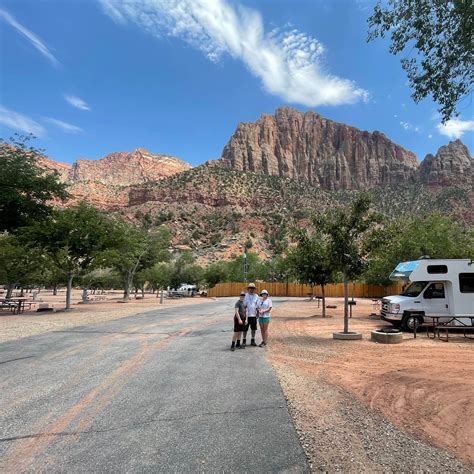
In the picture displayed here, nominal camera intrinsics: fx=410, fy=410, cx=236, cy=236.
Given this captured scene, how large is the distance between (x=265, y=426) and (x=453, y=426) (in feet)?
8.69

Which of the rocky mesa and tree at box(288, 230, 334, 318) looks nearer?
tree at box(288, 230, 334, 318)

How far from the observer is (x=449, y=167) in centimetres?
14038

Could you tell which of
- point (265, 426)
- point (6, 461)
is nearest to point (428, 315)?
point (265, 426)

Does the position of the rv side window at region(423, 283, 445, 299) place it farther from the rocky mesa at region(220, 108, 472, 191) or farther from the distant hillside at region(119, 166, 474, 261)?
the rocky mesa at region(220, 108, 472, 191)

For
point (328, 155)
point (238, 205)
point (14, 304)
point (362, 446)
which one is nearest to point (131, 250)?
point (14, 304)

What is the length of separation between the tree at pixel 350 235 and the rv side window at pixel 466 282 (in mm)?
4569

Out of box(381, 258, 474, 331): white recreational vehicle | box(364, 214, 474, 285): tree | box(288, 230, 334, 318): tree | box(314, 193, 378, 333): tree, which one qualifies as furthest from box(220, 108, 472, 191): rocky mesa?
box(314, 193, 378, 333): tree

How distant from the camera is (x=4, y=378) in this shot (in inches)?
295

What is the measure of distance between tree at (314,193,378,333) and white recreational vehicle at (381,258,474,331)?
3.17 meters

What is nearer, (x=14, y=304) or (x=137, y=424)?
(x=137, y=424)

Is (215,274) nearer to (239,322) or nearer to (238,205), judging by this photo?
(238,205)

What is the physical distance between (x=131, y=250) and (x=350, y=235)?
1115 inches

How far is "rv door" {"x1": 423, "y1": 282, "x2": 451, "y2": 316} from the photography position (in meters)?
16.8

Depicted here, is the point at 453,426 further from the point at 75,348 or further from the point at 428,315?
the point at 428,315
